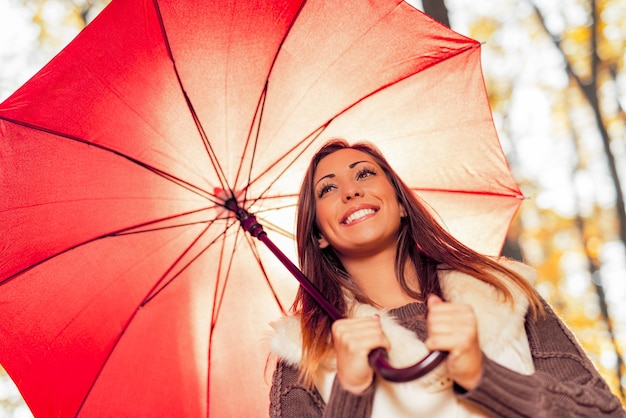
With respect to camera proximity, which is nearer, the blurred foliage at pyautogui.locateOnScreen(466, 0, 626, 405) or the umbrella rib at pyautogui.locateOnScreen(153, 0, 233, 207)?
the umbrella rib at pyautogui.locateOnScreen(153, 0, 233, 207)

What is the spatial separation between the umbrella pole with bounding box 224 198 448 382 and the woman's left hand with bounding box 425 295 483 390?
1.7 inches

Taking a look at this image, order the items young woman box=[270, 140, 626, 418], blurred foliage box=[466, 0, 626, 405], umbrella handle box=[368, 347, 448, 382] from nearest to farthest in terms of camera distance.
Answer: umbrella handle box=[368, 347, 448, 382]
young woman box=[270, 140, 626, 418]
blurred foliage box=[466, 0, 626, 405]

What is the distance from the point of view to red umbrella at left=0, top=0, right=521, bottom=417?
3.04 m

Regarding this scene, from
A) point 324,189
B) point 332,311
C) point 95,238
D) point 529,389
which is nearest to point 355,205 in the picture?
point 324,189

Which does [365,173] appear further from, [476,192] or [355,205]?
[476,192]

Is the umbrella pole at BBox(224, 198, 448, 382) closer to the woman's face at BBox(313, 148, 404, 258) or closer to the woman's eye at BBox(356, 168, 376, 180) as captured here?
the woman's face at BBox(313, 148, 404, 258)

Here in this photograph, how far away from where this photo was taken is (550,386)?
227 cm

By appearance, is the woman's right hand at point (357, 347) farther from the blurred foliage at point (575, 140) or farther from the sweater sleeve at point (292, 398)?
the blurred foliage at point (575, 140)

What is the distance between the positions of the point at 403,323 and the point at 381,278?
0.40 meters

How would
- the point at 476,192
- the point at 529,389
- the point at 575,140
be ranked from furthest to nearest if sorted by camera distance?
the point at 575,140
the point at 476,192
the point at 529,389

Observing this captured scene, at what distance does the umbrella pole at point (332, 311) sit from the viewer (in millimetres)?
1968

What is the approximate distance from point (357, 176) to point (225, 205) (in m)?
0.75

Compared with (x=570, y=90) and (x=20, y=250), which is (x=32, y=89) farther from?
(x=570, y=90)

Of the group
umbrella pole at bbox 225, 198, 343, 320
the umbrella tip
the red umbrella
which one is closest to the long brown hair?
umbrella pole at bbox 225, 198, 343, 320
